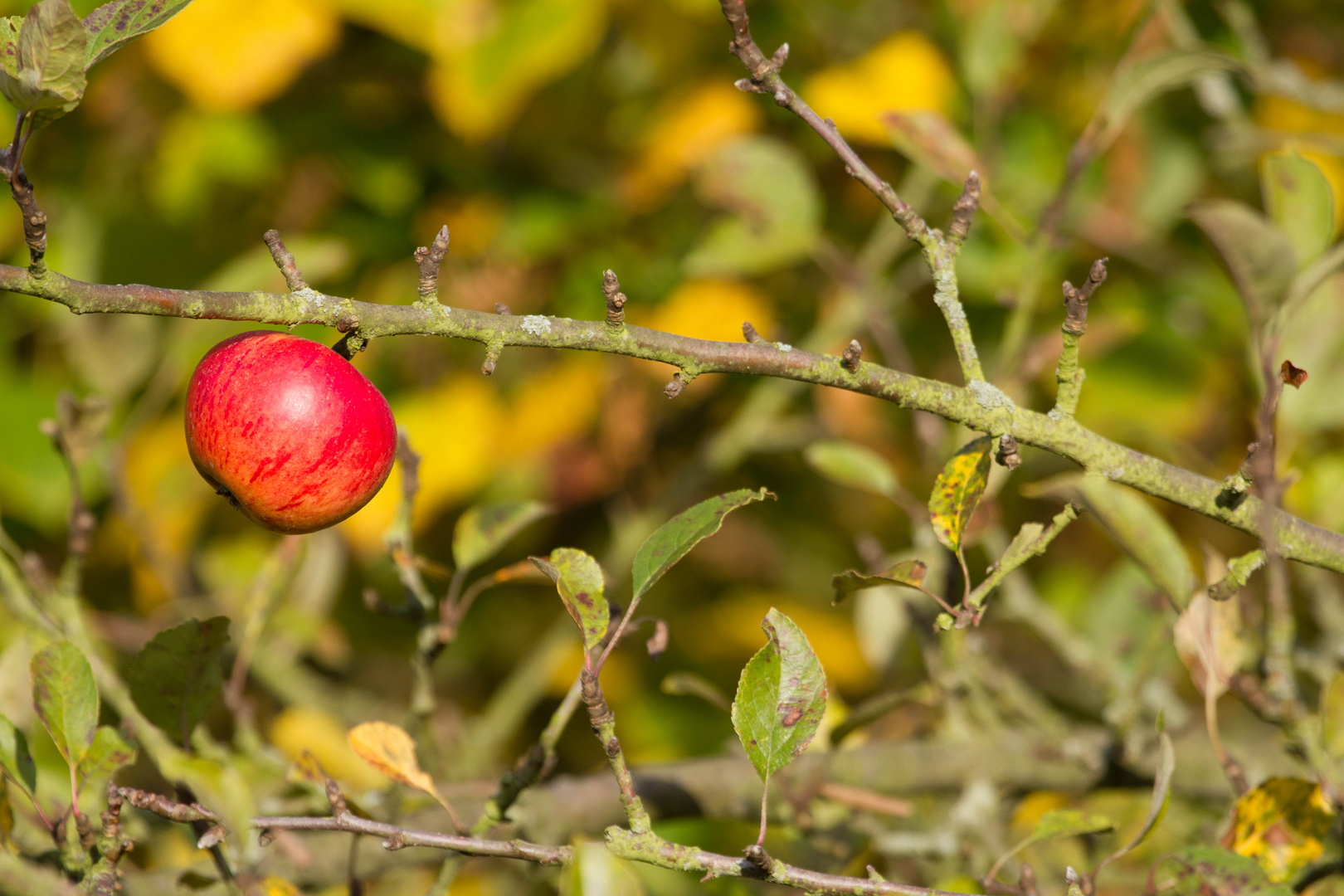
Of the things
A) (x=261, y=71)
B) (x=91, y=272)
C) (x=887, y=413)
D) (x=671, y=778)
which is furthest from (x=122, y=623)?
(x=887, y=413)

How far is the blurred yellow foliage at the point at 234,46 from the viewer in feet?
5.13

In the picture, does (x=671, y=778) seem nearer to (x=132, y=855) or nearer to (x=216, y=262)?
(x=132, y=855)

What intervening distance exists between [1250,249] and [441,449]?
1.32m

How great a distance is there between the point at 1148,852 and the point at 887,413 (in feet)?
3.42

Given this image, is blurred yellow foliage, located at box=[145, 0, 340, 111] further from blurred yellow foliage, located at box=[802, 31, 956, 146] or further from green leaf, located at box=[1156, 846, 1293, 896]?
green leaf, located at box=[1156, 846, 1293, 896]

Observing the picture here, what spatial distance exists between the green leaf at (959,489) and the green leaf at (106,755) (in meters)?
0.74

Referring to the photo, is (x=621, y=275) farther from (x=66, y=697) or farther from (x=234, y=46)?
(x=66, y=697)

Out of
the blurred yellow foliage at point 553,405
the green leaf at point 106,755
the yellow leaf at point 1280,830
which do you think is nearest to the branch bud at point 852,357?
the yellow leaf at point 1280,830

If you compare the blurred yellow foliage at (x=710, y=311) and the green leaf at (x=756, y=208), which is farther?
the blurred yellow foliage at (x=710, y=311)

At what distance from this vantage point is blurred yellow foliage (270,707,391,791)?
5.58 feet

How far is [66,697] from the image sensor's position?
0.86 m

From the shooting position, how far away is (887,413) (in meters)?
2.22

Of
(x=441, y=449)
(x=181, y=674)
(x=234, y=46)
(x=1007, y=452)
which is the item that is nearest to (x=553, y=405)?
(x=441, y=449)

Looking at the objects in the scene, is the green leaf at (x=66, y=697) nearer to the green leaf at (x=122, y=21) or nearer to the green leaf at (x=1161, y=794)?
the green leaf at (x=122, y=21)
